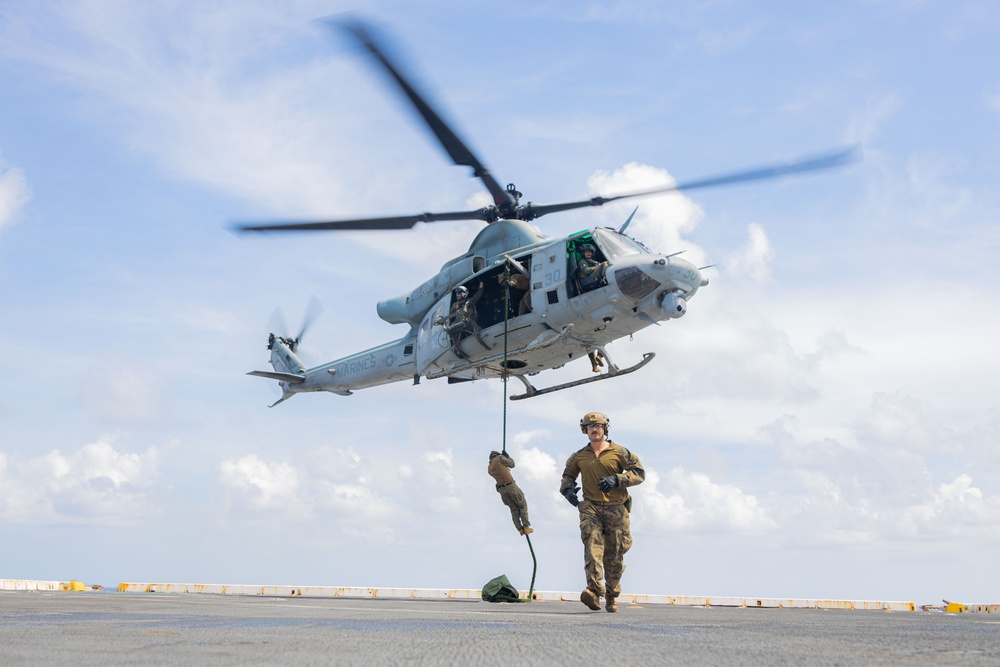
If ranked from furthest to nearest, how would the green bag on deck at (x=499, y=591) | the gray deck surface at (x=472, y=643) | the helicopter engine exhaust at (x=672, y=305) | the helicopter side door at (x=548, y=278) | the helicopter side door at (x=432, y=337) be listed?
the helicopter side door at (x=432, y=337) < the helicopter side door at (x=548, y=278) < the helicopter engine exhaust at (x=672, y=305) < the green bag on deck at (x=499, y=591) < the gray deck surface at (x=472, y=643)

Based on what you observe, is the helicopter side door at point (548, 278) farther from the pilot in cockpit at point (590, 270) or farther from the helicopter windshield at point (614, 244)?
the helicopter windshield at point (614, 244)

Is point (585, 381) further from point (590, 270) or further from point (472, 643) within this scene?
point (472, 643)

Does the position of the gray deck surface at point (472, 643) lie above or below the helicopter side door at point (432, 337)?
below

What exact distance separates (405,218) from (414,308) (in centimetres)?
249

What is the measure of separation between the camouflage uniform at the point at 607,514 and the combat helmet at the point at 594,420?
20 cm

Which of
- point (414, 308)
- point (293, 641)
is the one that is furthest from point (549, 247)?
point (293, 641)

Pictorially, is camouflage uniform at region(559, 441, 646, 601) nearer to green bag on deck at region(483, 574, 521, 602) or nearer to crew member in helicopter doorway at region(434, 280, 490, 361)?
green bag on deck at region(483, 574, 521, 602)

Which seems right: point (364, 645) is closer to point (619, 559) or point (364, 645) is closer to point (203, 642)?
point (203, 642)

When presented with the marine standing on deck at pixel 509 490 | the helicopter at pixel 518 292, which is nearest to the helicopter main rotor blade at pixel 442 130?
the helicopter at pixel 518 292

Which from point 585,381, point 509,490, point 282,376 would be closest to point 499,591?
point 509,490

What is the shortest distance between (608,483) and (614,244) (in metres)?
8.38

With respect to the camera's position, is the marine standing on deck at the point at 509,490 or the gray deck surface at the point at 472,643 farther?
the marine standing on deck at the point at 509,490

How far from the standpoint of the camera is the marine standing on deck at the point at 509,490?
38.9 feet

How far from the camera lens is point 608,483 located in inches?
356
